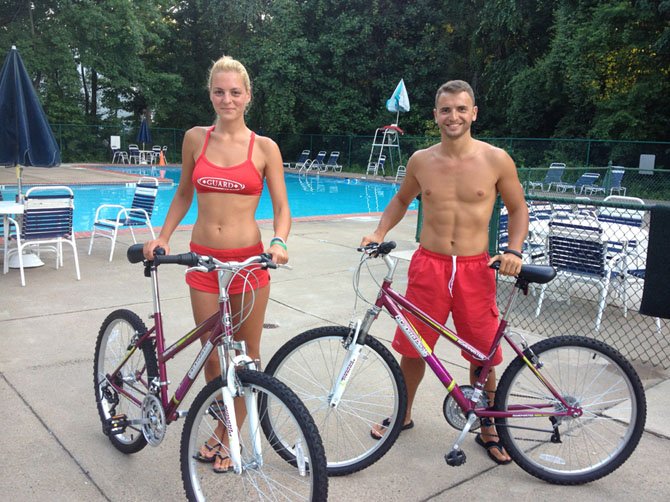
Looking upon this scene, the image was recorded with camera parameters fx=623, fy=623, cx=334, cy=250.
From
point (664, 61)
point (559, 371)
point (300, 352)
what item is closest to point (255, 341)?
point (300, 352)

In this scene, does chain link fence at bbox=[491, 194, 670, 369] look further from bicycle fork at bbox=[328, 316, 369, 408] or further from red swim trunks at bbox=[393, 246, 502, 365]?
bicycle fork at bbox=[328, 316, 369, 408]

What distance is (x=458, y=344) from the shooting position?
9.61ft

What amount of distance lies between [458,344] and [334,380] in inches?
25.0

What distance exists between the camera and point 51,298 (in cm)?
581

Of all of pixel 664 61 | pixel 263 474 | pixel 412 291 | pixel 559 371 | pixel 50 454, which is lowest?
pixel 50 454

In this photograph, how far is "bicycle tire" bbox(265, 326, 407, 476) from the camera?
287 centimetres

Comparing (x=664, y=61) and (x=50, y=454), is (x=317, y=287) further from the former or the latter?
(x=664, y=61)

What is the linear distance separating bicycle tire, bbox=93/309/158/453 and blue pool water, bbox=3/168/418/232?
9.53 meters

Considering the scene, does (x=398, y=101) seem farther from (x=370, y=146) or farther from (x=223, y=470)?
(x=223, y=470)

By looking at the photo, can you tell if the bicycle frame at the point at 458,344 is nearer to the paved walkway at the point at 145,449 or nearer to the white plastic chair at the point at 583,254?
the paved walkway at the point at 145,449

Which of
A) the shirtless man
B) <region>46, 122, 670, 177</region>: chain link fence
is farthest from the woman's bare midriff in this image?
<region>46, 122, 670, 177</region>: chain link fence

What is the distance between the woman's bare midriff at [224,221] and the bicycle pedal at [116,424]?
3.18ft

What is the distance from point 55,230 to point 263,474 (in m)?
5.29

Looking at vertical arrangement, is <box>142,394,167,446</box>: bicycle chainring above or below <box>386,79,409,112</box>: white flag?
below
